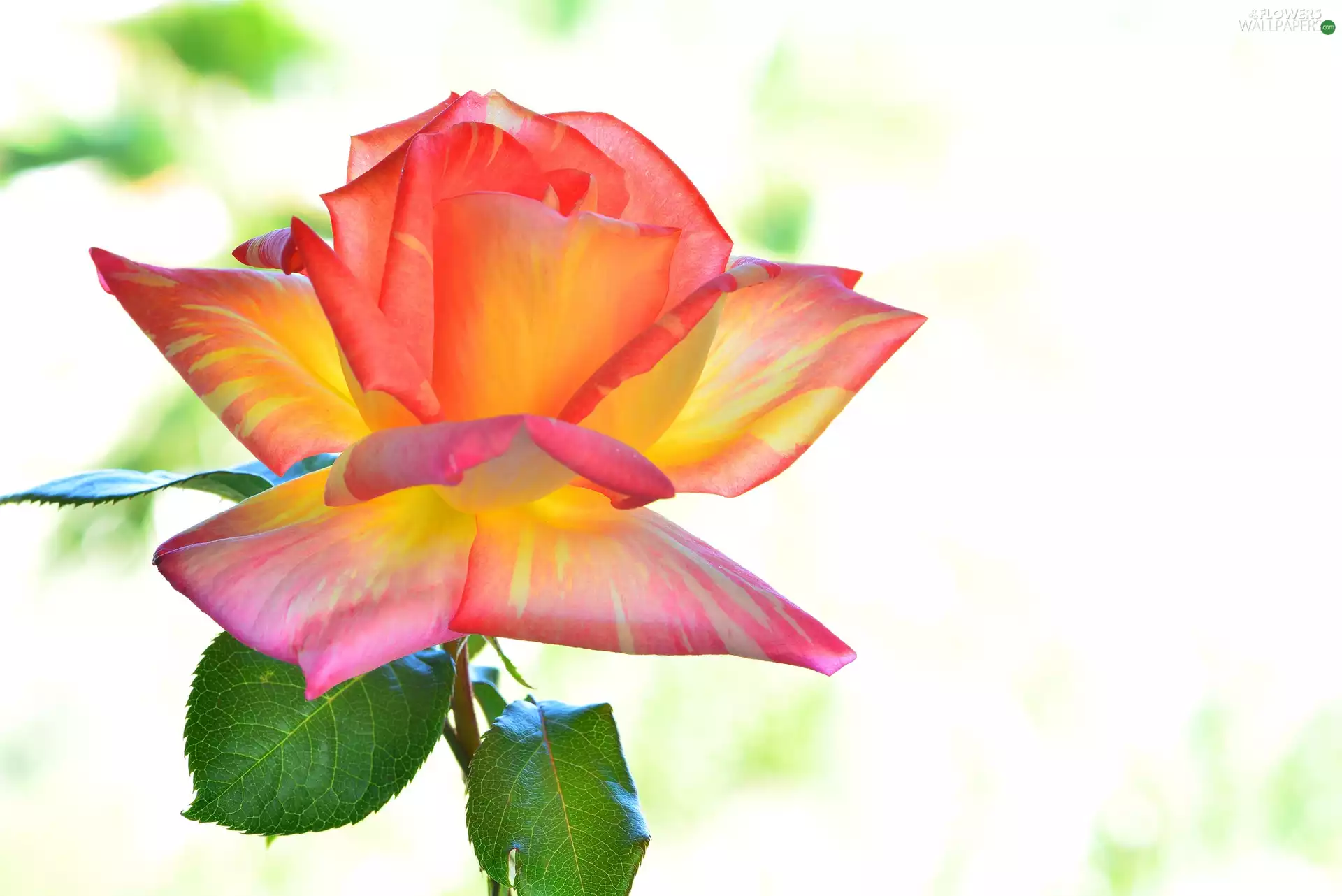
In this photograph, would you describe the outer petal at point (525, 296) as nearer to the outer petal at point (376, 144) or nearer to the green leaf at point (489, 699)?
the outer petal at point (376, 144)

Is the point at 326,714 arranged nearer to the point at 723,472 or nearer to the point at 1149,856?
the point at 723,472

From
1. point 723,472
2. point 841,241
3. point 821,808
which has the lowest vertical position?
point 821,808

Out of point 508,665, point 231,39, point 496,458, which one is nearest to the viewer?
point 496,458

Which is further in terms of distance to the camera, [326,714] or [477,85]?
[477,85]

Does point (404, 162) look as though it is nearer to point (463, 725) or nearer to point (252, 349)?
point (252, 349)

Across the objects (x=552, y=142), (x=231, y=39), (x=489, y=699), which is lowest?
(x=489, y=699)

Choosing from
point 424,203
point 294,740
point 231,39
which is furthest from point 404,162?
point 231,39

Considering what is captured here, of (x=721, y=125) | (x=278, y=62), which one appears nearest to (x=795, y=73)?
(x=721, y=125)
